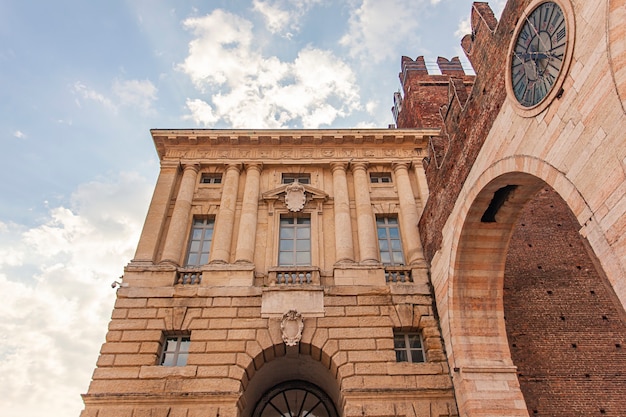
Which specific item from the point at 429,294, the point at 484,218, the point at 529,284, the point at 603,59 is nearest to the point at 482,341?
the point at 429,294

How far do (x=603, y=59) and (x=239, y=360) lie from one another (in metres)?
9.59

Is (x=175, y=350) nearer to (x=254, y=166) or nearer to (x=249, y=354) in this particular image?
(x=249, y=354)

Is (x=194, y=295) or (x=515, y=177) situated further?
(x=194, y=295)

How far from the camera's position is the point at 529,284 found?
1324cm

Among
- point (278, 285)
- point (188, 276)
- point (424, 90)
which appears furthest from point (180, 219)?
point (424, 90)

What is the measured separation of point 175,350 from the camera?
1124cm

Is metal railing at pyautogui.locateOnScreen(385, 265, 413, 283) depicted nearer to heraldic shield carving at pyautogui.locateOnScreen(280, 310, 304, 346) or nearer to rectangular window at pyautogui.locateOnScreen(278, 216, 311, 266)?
rectangular window at pyautogui.locateOnScreen(278, 216, 311, 266)

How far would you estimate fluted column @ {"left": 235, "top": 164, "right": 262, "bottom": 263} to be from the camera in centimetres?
1290

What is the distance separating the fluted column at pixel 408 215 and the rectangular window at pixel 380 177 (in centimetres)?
33

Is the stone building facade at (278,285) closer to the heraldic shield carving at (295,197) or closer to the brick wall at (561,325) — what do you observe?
the heraldic shield carving at (295,197)

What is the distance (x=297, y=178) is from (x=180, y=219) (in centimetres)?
442

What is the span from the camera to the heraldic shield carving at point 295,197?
1416cm

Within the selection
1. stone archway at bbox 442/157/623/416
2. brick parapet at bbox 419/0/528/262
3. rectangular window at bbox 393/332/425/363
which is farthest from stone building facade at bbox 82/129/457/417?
brick parapet at bbox 419/0/528/262

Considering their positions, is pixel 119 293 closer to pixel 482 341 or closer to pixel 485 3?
pixel 482 341
